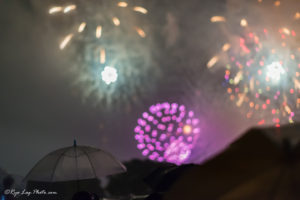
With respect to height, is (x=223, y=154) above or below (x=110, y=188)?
above

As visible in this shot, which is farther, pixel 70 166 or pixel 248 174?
pixel 70 166

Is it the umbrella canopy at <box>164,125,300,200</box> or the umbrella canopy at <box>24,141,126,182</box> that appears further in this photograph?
the umbrella canopy at <box>24,141,126,182</box>

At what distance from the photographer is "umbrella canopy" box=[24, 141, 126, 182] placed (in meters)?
8.78

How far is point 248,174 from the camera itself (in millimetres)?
2285

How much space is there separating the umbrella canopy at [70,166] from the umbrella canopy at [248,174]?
6.58 metres

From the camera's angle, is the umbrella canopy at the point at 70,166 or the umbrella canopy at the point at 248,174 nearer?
the umbrella canopy at the point at 248,174

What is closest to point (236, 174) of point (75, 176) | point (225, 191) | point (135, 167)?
point (225, 191)

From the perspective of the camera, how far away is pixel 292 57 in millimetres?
19359

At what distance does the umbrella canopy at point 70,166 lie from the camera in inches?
346

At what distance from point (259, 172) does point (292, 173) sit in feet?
0.67

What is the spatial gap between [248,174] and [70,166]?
702cm

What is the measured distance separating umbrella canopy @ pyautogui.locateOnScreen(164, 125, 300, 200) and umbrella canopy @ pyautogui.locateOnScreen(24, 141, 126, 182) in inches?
259

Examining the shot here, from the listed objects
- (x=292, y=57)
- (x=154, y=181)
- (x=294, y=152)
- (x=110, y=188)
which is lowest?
(x=110, y=188)

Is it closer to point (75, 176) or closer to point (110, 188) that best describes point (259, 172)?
point (75, 176)
